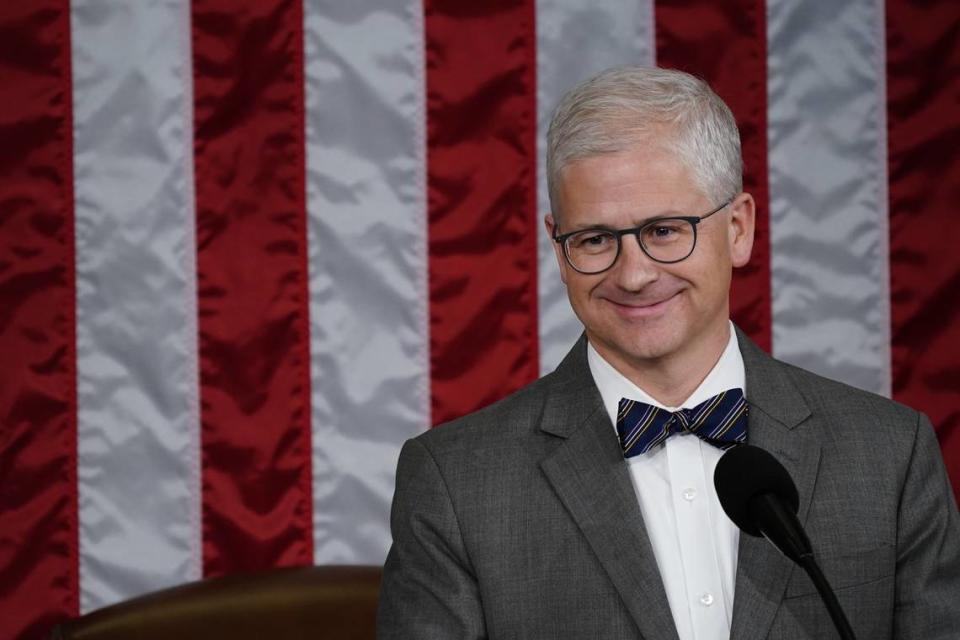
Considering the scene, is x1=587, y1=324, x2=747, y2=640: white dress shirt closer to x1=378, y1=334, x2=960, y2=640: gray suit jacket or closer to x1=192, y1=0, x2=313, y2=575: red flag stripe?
x1=378, y1=334, x2=960, y2=640: gray suit jacket

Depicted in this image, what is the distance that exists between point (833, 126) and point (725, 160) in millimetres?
1108

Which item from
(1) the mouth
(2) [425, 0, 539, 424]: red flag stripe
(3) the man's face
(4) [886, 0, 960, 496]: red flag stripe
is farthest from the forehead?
(4) [886, 0, 960, 496]: red flag stripe

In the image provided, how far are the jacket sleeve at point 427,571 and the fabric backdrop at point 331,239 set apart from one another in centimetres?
87

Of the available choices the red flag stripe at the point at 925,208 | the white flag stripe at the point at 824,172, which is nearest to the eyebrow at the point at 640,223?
the white flag stripe at the point at 824,172

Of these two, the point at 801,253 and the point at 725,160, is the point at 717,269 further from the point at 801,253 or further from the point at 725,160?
the point at 801,253

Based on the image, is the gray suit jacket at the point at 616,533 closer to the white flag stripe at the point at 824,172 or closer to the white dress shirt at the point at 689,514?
the white dress shirt at the point at 689,514

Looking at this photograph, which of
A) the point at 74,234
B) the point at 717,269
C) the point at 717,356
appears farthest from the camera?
the point at 74,234

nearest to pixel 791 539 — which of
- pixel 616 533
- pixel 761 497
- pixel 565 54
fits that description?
pixel 761 497

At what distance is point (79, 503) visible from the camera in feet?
7.86

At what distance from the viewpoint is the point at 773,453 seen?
60.4 inches

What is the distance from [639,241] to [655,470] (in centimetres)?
31

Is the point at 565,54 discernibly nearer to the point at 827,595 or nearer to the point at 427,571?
the point at 427,571

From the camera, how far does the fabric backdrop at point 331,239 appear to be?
2.38m

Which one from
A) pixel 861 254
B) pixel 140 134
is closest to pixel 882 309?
pixel 861 254
